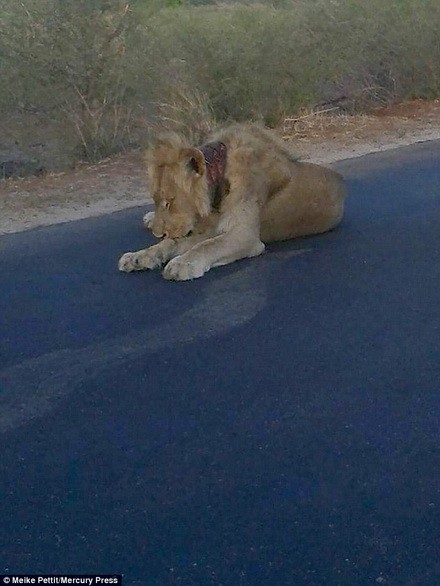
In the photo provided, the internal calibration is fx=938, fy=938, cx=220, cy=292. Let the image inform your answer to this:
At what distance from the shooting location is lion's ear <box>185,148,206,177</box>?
7.30 m

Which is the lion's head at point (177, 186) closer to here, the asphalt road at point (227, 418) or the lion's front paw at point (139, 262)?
the lion's front paw at point (139, 262)

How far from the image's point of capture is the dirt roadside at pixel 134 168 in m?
9.84

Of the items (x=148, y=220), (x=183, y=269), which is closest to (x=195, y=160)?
(x=183, y=269)

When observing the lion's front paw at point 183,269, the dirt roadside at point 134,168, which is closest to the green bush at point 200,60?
the dirt roadside at point 134,168

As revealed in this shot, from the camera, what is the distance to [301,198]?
819 centimetres

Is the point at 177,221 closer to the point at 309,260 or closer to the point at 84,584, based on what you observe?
the point at 309,260

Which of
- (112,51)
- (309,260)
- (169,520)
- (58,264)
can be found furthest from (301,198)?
(112,51)

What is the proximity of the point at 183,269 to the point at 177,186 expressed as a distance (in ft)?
2.35

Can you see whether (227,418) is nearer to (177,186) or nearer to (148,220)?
(177,186)

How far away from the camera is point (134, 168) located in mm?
12125

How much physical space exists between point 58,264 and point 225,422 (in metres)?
3.24

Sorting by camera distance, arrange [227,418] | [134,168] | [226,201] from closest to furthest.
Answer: [227,418] → [226,201] → [134,168]

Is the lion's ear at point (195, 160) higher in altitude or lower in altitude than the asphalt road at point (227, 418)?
higher

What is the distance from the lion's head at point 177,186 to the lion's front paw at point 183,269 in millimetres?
438
